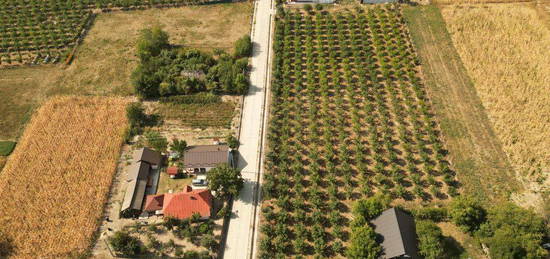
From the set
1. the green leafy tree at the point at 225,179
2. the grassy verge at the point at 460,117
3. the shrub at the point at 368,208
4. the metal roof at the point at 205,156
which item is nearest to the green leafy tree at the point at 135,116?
the metal roof at the point at 205,156

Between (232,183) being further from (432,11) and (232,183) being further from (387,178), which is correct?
(432,11)

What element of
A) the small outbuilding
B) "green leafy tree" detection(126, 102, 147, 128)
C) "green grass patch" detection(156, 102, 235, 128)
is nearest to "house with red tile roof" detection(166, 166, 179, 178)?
the small outbuilding

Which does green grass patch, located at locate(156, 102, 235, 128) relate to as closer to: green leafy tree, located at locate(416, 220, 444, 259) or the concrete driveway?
the concrete driveway

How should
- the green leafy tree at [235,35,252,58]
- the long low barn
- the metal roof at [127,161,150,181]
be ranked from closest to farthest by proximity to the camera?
the long low barn < the metal roof at [127,161,150,181] < the green leafy tree at [235,35,252,58]

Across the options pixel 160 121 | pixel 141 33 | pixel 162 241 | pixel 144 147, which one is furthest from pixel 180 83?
pixel 162 241

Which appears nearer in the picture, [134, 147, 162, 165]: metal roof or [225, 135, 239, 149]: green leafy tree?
[134, 147, 162, 165]: metal roof

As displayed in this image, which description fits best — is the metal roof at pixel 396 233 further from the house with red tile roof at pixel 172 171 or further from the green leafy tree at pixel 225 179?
the house with red tile roof at pixel 172 171
